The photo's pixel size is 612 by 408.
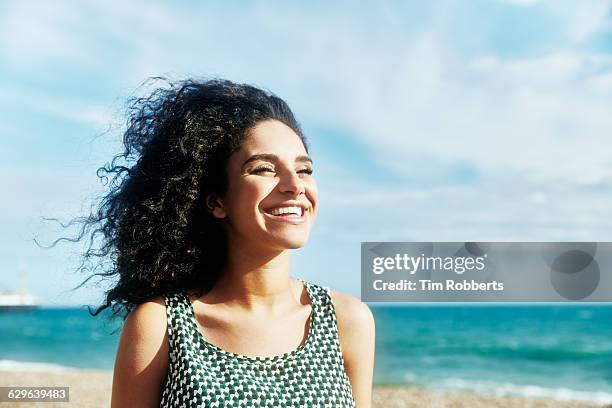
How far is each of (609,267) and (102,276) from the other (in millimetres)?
15397

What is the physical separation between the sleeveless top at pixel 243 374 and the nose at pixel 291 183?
1.36 ft

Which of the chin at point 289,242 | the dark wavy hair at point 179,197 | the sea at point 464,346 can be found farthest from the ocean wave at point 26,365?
the chin at point 289,242

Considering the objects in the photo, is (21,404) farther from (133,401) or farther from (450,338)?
(450,338)

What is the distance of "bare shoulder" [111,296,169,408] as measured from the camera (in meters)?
1.93

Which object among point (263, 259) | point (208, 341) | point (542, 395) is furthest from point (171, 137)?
point (542, 395)

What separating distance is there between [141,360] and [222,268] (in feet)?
1.15

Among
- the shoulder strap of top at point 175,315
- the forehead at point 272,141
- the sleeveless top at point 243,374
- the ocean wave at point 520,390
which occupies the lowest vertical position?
the sleeveless top at point 243,374

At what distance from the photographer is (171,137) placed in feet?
6.91

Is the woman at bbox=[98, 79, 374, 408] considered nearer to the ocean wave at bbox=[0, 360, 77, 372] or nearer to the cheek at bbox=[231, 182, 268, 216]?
the cheek at bbox=[231, 182, 268, 216]

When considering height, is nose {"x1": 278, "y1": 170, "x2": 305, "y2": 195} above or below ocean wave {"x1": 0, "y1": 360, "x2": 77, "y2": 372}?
below

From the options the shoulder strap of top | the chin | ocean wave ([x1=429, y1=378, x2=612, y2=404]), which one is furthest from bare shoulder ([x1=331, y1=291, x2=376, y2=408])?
ocean wave ([x1=429, y1=378, x2=612, y2=404])

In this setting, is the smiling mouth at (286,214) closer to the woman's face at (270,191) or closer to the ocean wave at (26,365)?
the woman's face at (270,191)

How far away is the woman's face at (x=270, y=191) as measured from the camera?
6.41ft

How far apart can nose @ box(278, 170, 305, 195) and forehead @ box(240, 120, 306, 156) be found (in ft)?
0.22
